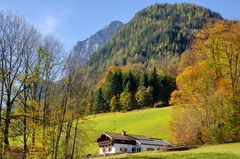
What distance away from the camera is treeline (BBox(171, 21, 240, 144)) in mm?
56844

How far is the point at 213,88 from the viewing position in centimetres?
5909

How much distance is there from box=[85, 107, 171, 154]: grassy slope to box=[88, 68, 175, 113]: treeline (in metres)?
19.8

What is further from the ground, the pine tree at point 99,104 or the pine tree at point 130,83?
the pine tree at point 130,83

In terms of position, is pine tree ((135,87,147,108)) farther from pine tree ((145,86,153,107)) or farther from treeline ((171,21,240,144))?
treeline ((171,21,240,144))

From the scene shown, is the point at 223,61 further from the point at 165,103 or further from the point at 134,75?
the point at 134,75

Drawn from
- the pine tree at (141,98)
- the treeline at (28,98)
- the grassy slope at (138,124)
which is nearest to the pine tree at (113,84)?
the pine tree at (141,98)

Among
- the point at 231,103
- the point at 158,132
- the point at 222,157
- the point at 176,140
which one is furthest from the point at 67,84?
the point at 158,132

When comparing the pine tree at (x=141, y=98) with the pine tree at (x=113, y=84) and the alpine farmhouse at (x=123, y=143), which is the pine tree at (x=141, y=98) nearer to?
the pine tree at (x=113, y=84)

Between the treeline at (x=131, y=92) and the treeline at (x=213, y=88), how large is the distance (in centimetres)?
6315

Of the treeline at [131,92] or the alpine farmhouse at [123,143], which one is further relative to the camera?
the treeline at [131,92]

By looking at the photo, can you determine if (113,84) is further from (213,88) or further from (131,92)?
(213,88)

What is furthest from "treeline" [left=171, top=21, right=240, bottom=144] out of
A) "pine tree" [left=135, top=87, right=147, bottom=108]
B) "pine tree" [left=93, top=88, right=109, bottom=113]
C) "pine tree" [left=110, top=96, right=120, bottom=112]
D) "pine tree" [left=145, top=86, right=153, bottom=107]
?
"pine tree" [left=93, top=88, right=109, bottom=113]

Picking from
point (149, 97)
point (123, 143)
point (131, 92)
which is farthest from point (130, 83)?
point (123, 143)

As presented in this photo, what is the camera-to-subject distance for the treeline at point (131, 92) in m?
128
